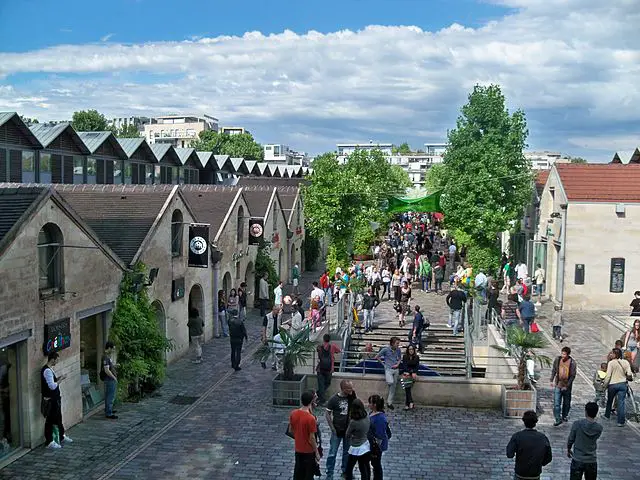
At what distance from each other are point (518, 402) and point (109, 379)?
937 centimetres

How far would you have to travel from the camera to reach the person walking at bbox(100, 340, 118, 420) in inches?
618

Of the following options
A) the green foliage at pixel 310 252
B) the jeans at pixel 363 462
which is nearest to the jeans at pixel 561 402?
the jeans at pixel 363 462

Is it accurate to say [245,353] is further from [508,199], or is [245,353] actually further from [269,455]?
[508,199]

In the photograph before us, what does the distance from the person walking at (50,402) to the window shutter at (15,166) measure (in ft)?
65.0

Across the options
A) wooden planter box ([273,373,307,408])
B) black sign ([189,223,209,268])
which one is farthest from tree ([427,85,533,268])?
wooden planter box ([273,373,307,408])

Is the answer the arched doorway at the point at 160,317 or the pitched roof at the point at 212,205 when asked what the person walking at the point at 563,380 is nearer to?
the arched doorway at the point at 160,317

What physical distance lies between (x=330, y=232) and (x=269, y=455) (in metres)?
→ 24.6

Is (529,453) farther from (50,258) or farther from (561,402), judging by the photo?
(50,258)

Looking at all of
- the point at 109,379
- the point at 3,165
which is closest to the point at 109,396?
the point at 109,379

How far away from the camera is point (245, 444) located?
14.5 m

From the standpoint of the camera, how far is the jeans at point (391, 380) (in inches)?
666

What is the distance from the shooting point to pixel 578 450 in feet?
36.8

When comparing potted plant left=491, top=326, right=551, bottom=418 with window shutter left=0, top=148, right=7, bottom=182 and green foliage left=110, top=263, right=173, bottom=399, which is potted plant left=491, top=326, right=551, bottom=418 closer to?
green foliage left=110, top=263, right=173, bottom=399

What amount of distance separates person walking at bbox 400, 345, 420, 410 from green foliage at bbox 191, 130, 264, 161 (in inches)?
2785
